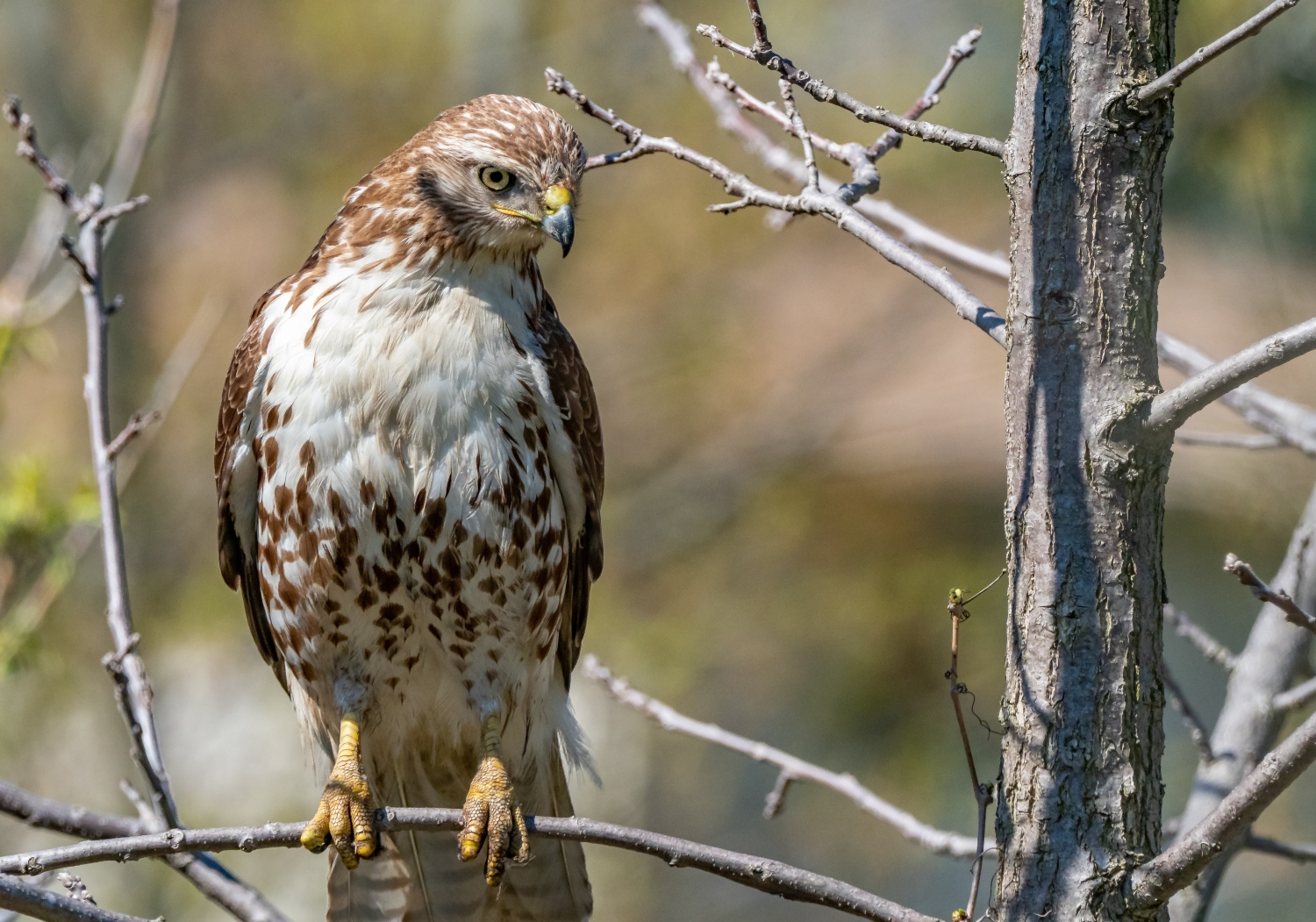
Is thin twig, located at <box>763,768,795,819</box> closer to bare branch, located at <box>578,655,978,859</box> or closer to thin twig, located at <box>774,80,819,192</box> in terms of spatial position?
bare branch, located at <box>578,655,978,859</box>

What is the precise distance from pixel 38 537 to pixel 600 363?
6.11m

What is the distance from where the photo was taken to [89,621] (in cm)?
767

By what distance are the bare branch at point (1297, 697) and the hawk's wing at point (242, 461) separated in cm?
218

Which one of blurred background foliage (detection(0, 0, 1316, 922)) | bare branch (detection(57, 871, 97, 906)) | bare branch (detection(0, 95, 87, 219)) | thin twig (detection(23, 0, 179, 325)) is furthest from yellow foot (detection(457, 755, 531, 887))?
blurred background foliage (detection(0, 0, 1316, 922))

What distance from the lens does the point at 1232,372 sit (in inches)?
62.4

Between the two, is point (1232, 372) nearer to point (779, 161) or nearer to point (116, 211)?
point (779, 161)

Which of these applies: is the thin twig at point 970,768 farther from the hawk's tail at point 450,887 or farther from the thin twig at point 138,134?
the thin twig at point 138,134

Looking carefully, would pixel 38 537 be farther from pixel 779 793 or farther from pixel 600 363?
pixel 600 363

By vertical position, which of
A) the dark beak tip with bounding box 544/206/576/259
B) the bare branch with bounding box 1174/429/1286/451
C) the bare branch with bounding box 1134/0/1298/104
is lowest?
the bare branch with bounding box 1134/0/1298/104

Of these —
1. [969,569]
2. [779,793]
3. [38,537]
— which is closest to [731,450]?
[969,569]

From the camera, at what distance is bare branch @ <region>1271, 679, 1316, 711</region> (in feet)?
8.50

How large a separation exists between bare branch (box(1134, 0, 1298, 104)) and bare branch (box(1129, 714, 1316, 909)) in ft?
2.51

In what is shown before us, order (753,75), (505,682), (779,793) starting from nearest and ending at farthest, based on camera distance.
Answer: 1. (779,793)
2. (505,682)
3. (753,75)

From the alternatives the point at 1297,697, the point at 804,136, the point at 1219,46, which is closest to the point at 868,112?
the point at 804,136
